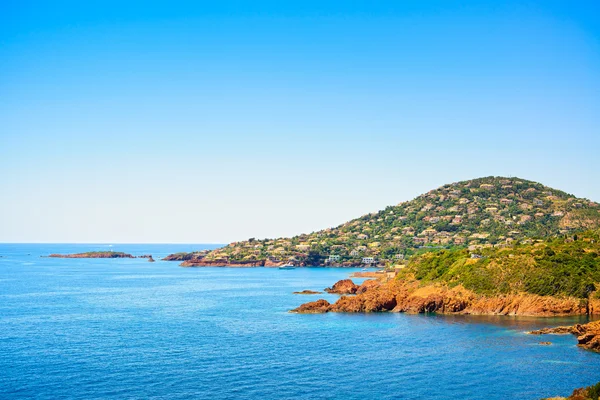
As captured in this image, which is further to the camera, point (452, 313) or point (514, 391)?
point (452, 313)

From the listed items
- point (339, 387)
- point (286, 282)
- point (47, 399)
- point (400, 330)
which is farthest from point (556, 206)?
point (47, 399)

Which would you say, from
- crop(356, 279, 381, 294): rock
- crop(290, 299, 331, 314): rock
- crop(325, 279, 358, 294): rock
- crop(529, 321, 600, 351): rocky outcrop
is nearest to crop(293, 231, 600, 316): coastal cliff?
crop(290, 299, 331, 314): rock

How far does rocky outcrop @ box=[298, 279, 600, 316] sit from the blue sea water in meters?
4.05

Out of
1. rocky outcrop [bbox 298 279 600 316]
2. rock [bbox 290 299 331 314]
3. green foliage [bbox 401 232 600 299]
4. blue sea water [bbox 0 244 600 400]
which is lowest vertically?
blue sea water [bbox 0 244 600 400]

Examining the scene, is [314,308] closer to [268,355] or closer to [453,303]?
[453,303]

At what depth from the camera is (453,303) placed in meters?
86.7

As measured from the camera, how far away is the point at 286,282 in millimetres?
145375

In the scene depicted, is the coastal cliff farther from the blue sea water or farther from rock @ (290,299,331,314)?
the blue sea water

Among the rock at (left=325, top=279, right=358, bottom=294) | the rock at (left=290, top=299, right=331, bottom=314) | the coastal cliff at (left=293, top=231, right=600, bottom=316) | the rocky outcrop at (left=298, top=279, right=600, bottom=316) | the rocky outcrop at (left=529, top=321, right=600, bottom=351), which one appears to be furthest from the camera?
the rock at (left=325, top=279, right=358, bottom=294)

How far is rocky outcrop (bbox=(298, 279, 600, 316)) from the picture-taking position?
7938 centimetres

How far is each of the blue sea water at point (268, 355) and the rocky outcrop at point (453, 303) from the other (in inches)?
159

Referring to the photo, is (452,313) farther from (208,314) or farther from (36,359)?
(36,359)

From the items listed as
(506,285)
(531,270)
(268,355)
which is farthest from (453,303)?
(268,355)

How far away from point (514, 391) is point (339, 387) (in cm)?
1450
